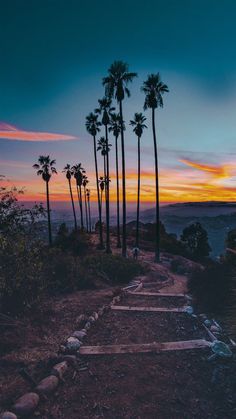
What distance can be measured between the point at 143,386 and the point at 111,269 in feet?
41.2

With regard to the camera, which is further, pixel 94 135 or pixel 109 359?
pixel 94 135

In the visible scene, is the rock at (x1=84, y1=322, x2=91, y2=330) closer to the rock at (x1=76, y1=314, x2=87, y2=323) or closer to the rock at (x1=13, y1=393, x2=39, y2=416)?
the rock at (x1=76, y1=314, x2=87, y2=323)

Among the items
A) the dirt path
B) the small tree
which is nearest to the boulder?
the dirt path

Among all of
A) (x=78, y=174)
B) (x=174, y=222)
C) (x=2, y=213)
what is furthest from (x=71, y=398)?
(x=174, y=222)

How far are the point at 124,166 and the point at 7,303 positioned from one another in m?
22.2

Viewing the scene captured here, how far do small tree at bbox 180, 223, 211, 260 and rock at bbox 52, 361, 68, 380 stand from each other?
39.8 meters

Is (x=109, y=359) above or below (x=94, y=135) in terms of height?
below

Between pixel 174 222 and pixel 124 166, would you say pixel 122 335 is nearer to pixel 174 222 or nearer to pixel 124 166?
pixel 124 166

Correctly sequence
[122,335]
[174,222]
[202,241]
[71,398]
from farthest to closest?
1. [174,222]
2. [202,241]
3. [122,335]
4. [71,398]

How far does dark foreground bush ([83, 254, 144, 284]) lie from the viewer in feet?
61.9

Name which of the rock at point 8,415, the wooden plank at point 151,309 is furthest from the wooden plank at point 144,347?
the wooden plank at point 151,309

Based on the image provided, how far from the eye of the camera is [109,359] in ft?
28.2

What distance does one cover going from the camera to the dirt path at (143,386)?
6.46 m

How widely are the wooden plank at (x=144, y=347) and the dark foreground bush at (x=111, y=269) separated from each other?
8829mm
